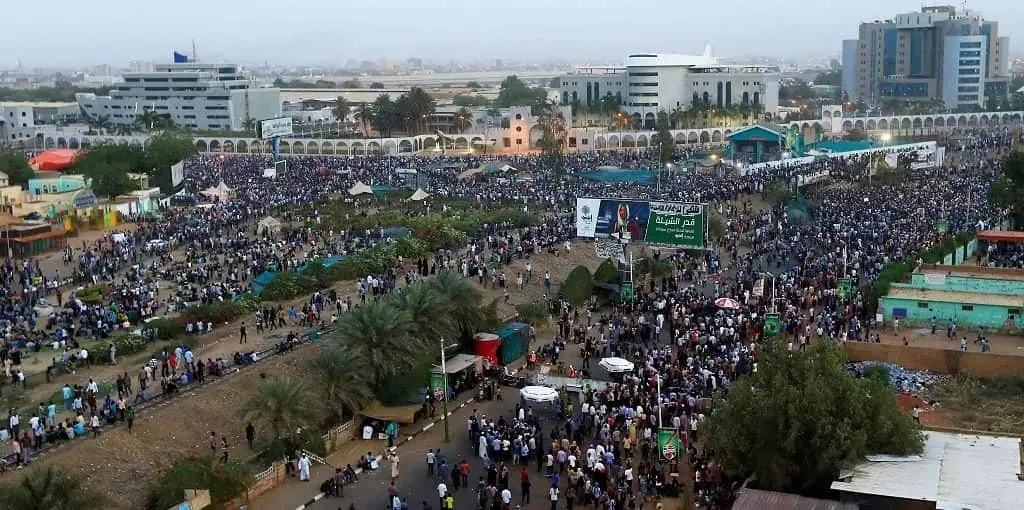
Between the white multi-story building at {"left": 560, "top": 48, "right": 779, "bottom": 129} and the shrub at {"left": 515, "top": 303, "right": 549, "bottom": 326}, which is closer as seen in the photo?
the shrub at {"left": 515, "top": 303, "right": 549, "bottom": 326}

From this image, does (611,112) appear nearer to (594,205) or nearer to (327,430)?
(594,205)

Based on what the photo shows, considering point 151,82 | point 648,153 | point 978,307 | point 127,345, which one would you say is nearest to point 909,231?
point 978,307

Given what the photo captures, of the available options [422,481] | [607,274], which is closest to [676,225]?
[607,274]

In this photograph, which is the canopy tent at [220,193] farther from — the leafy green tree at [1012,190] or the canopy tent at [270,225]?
the leafy green tree at [1012,190]

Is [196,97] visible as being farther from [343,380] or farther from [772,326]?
[343,380]

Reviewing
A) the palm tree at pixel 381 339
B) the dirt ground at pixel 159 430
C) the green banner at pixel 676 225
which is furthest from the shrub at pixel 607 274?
the palm tree at pixel 381 339

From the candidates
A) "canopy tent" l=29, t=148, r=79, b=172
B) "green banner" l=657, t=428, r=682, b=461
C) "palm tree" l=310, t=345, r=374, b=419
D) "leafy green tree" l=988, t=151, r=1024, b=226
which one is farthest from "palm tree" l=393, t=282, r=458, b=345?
"canopy tent" l=29, t=148, r=79, b=172

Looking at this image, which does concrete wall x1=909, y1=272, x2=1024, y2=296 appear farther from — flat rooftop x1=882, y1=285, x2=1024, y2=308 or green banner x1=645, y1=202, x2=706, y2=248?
green banner x1=645, y1=202, x2=706, y2=248
